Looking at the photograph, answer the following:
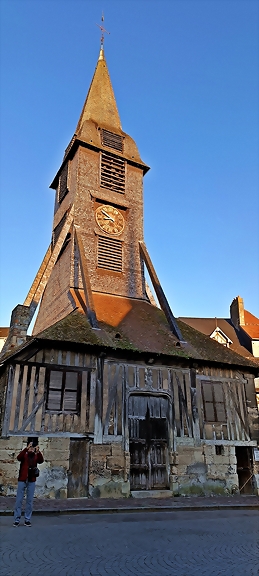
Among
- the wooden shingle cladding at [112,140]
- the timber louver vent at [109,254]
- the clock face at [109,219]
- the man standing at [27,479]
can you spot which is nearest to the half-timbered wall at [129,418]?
the man standing at [27,479]

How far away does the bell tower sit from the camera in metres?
14.7

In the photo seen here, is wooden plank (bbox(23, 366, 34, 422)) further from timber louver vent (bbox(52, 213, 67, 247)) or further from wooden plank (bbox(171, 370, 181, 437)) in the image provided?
timber louver vent (bbox(52, 213, 67, 247))

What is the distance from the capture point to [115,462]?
400 inches

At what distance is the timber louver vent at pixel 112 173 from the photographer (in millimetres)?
16734

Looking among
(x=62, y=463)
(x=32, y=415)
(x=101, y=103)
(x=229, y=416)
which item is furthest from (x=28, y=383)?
(x=101, y=103)

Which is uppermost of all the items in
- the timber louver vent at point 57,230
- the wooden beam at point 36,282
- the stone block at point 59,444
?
the timber louver vent at point 57,230

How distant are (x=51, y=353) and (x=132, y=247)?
6998 mm

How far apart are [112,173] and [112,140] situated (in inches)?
67.6

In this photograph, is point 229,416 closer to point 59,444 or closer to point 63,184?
point 59,444

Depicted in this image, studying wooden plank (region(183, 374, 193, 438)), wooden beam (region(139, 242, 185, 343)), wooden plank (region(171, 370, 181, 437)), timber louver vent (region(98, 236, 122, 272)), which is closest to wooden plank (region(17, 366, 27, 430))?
wooden plank (region(171, 370, 181, 437))

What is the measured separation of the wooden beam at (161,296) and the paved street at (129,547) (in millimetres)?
6793

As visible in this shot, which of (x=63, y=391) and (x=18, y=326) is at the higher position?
(x=18, y=326)

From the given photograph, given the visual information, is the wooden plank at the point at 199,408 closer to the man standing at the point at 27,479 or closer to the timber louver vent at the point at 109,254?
the timber louver vent at the point at 109,254

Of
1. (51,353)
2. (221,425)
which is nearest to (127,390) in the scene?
(51,353)
